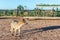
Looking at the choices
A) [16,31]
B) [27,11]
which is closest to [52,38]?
[16,31]

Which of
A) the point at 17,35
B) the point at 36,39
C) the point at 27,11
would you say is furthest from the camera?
the point at 27,11

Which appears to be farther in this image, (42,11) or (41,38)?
(42,11)

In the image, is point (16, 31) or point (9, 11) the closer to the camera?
point (16, 31)

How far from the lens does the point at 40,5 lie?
24.9m

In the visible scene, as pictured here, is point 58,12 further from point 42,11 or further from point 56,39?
point 56,39

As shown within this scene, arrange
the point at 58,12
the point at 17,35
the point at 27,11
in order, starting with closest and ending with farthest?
the point at 17,35 < the point at 58,12 < the point at 27,11

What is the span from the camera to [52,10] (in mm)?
23938

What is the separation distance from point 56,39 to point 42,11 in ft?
51.5

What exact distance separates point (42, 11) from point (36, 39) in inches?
624

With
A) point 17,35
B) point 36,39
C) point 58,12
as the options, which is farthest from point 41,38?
point 58,12

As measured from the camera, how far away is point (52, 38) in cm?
910

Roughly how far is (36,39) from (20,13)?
1636 cm

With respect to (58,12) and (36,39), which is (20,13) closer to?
(58,12)

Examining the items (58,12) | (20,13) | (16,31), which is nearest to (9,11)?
(20,13)
